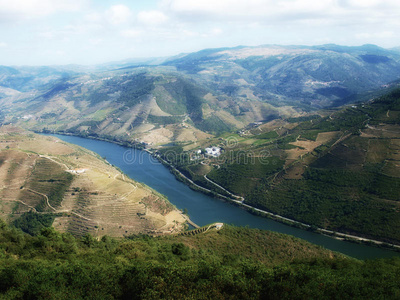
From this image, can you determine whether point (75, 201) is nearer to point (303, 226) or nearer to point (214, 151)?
point (303, 226)

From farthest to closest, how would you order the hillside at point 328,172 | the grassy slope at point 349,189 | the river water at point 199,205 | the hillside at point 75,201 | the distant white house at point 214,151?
the distant white house at point 214,151 → the hillside at point 75,201 → the hillside at point 328,172 → the grassy slope at point 349,189 → the river water at point 199,205

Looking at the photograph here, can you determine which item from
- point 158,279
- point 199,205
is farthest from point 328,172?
point 158,279

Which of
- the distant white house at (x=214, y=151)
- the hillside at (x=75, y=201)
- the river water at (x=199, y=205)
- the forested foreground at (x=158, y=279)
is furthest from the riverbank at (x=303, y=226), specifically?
the forested foreground at (x=158, y=279)

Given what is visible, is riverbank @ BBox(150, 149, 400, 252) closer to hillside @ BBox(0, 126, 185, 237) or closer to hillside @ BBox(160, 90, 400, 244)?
hillside @ BBox(160, 90, 400, 244)

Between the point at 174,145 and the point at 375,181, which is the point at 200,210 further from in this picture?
the point at 174,145

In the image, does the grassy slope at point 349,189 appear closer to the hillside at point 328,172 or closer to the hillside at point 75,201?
the hillside at point 328,172

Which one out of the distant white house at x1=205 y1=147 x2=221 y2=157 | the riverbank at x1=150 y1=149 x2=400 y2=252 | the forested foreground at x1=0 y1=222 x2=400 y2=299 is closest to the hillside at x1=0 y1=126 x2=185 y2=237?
the riverbank at x1=150 y1=149 x2=400 y2=252
